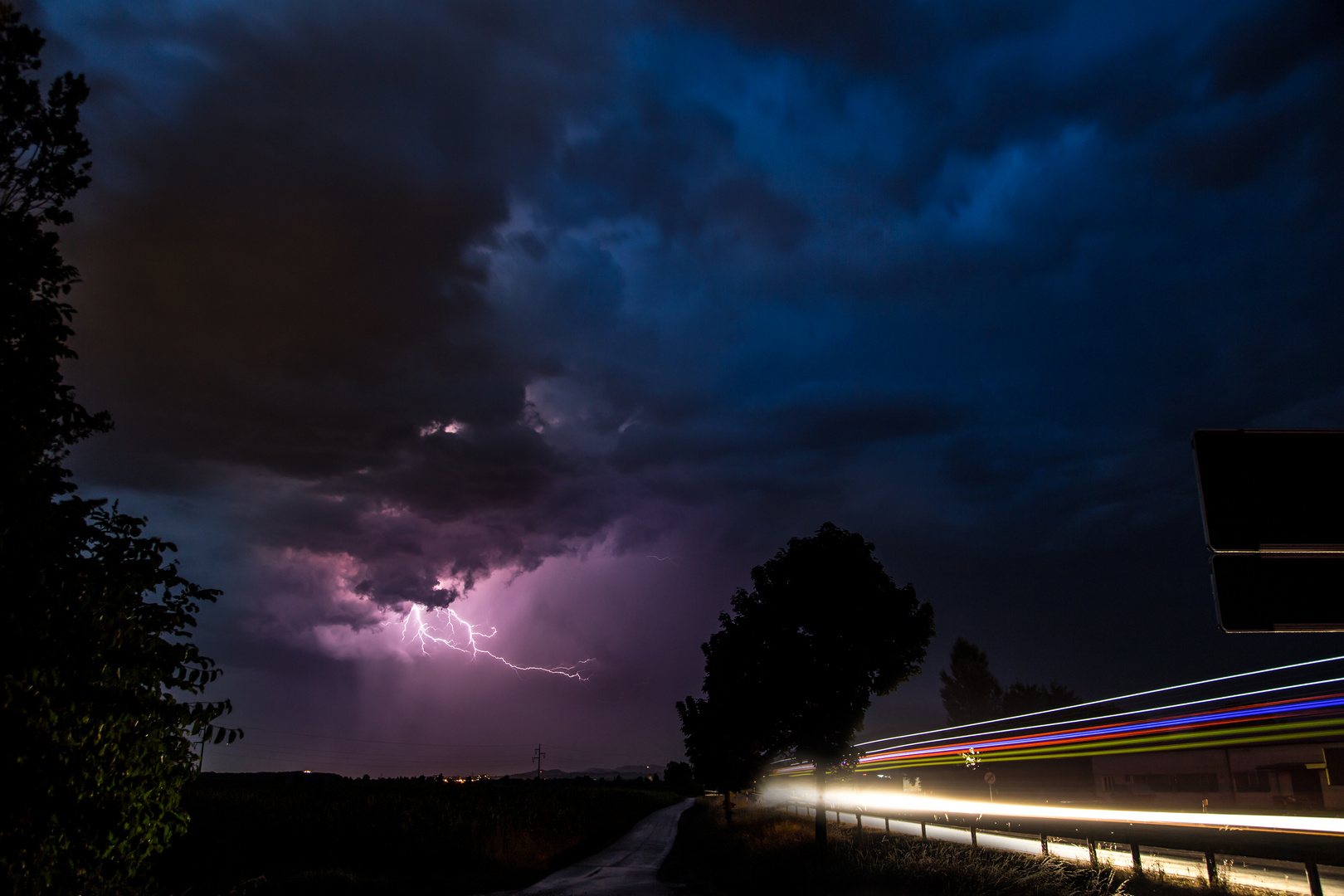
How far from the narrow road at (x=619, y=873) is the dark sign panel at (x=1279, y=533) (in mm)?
21042

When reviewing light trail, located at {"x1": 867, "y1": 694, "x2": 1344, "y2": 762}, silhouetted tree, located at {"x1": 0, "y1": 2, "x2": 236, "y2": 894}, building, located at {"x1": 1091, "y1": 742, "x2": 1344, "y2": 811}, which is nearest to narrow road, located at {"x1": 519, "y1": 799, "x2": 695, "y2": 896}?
silhouetted tree, located at {"x1": 0, "y1": 2, "x2": 236, "y2": 894}

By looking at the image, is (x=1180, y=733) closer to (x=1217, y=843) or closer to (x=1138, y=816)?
(x=1138, y=816)

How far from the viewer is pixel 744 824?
119 ft

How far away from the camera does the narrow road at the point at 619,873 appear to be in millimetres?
21547

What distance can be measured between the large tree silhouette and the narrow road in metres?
6.12

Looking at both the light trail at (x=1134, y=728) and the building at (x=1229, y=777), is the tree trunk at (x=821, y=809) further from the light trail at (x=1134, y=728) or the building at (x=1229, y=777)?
the building at (x=1229, y=777)

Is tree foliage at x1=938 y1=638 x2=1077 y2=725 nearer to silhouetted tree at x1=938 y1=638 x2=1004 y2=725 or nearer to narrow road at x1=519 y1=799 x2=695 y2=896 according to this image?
silhouetted tree at x1=938 y1=638 x2=1004 y2=725

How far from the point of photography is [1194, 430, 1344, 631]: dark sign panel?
3.93 m

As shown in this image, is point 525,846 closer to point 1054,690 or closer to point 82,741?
point 82,741

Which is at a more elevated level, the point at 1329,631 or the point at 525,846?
the point at 1329,631

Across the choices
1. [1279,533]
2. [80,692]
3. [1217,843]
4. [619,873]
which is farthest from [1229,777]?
[80,692]

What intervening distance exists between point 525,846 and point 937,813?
19622 mm

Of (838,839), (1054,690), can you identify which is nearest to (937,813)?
(838,839)

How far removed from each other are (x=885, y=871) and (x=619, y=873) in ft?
57.6
